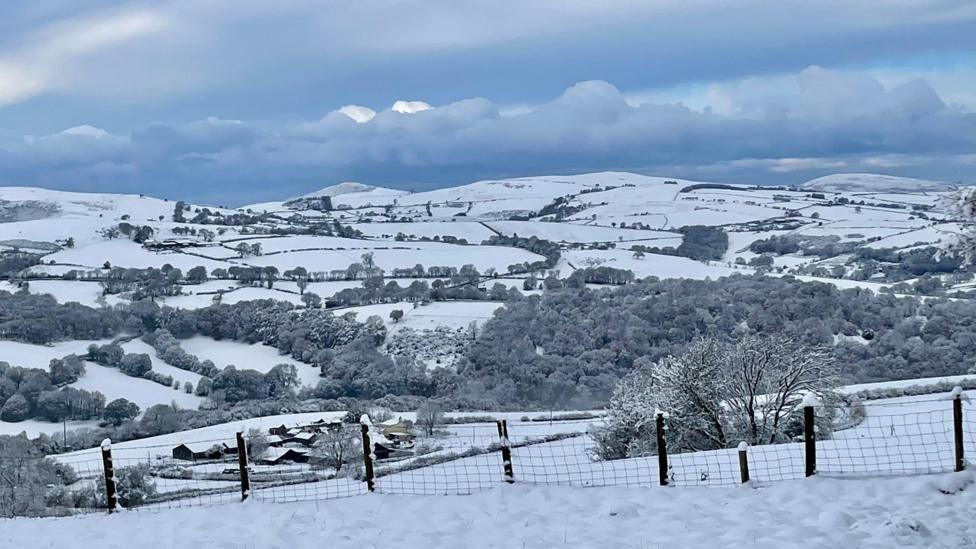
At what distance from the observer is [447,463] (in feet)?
49.4

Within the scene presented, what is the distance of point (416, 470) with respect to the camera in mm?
13703

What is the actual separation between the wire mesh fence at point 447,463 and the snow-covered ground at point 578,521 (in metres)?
0.57

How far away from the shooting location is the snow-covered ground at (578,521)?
8352mm

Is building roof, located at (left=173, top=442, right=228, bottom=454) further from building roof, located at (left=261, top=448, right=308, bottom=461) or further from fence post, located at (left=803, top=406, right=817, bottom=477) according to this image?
fence post, located at (left=803, top=406, right=817, bottom=477)

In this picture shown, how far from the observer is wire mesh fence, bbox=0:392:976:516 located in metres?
11.1

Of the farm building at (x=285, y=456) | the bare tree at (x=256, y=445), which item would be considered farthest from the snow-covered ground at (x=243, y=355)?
the farm building at (x=285, y=456)

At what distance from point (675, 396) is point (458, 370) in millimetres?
23354

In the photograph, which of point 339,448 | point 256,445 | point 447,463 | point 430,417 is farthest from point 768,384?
point 256,445

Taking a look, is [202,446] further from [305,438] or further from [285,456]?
[285,456]

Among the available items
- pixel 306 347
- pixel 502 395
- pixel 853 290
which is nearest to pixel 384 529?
pixel 502 395

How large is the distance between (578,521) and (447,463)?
20.3 ft

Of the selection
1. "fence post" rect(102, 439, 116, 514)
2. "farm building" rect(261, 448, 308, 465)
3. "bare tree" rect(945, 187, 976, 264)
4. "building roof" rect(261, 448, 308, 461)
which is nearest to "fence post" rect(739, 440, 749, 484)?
"bare tree" rect(945, 187, 976, 264)

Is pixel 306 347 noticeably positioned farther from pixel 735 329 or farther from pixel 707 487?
pixel 707 487

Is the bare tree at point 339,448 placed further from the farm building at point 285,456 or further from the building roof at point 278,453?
the building roof at point 278,453
